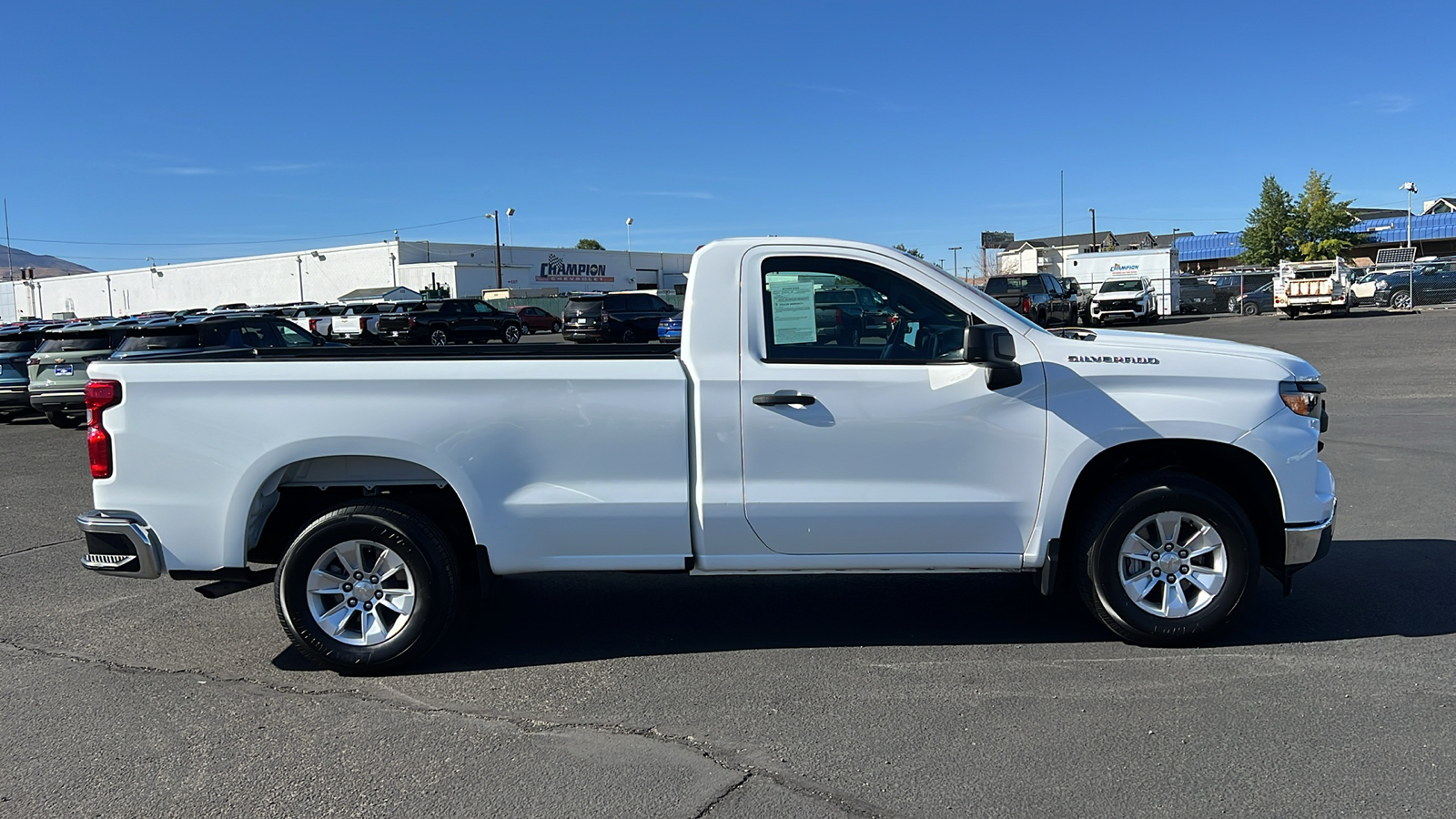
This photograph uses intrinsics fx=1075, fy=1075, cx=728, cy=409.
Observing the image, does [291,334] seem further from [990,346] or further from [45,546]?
[990,346]

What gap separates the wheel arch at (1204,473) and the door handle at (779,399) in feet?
4.30

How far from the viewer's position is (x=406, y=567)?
487cm

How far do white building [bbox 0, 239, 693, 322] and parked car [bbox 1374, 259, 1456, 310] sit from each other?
46.0 m

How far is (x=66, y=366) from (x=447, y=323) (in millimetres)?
21776

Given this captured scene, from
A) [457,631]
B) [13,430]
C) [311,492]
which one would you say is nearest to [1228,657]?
[457,631]

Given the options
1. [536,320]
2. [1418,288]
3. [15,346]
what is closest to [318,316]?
[536,320]

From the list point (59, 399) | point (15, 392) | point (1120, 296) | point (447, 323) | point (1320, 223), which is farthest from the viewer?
point (1320, 223)

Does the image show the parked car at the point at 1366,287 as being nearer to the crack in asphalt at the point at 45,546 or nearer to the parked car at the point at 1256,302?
the parked car at the point at 1256,302

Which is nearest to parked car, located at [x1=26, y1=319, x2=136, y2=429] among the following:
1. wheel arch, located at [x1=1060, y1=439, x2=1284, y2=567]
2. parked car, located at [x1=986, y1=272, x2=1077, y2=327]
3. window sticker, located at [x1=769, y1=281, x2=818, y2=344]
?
window sticker, located at [x1=769, y1=281, x2=818, y2=344]

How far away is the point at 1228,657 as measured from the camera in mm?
4906

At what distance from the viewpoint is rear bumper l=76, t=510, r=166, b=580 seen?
4.85 m

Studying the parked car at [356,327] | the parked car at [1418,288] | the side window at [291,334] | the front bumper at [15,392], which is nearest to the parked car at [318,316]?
the parked car at [356,327]

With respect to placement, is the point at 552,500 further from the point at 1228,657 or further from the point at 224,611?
the point at 1228,657

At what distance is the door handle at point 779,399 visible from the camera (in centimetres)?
474
